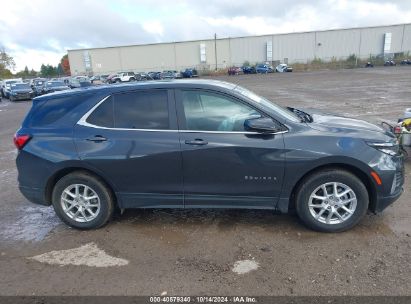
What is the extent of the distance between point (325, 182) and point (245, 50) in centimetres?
7965

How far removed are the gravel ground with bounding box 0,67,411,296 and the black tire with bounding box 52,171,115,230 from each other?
12 cm

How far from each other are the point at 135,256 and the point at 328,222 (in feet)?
7.00

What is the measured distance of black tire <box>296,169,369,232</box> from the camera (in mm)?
3674

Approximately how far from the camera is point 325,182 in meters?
3.71

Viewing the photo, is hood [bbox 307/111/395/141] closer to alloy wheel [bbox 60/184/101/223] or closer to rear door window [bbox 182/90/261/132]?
rear door window [bbox 182/90/261/132]

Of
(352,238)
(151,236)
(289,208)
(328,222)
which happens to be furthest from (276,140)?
(151,236)

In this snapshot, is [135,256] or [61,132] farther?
[61,132]

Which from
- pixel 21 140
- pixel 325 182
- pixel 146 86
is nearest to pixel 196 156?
pixel 146 86

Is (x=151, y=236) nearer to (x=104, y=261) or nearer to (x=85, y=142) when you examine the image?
(x=104, y=261)

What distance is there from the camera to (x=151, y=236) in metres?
4.00

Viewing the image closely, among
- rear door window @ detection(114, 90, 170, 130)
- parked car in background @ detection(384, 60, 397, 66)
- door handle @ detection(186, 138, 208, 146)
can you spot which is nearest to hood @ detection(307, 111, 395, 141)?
door handle @ detection(186, 138, 208, 146)

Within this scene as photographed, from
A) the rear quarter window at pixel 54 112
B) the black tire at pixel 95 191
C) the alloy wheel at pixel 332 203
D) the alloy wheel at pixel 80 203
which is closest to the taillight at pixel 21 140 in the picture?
the rear quarter window at pixel 54 112

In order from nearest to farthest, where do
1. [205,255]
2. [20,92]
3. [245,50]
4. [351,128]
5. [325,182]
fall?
[205,255], [325,182], [351,128], [20,92], [245,50]

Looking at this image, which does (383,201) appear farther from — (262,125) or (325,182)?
(262,125)
